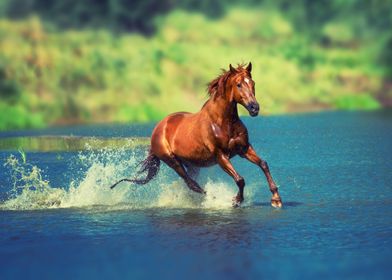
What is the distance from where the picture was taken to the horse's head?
11.9m

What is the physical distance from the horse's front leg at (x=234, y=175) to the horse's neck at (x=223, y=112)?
1.80 feet

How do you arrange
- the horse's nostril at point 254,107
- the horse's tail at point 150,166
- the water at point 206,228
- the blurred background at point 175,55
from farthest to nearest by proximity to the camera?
the blurred background at point 175,55 < the horse's tail at point 150,166 < the horse's nostril at point 254,107 < the water at point 206,228

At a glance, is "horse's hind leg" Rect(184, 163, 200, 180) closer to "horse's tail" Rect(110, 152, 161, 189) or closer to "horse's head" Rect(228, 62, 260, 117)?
"horse's tail" Rect(110, 152, 161, 189)

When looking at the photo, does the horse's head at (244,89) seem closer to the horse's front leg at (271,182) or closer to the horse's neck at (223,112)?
the horse's neck at (223,112)

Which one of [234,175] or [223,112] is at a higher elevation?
[223,112]

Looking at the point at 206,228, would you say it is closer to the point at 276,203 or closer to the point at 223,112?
the point at 276,203

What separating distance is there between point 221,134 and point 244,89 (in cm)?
88

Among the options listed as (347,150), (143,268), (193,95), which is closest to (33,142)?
(347,150)

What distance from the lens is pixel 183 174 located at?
13.5 m

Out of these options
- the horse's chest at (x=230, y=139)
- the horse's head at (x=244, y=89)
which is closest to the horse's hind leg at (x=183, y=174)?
the horse's chest at (x=230, y=139)

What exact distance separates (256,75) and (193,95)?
6.51 meters

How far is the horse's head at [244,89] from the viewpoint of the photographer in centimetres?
1185

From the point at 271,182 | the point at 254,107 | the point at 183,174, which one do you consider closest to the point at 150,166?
the point at 183,174

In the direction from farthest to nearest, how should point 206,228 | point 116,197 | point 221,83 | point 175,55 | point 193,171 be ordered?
point 175,55 → point 116,197 → point 193,171 → point 221,83 → point 206,228
